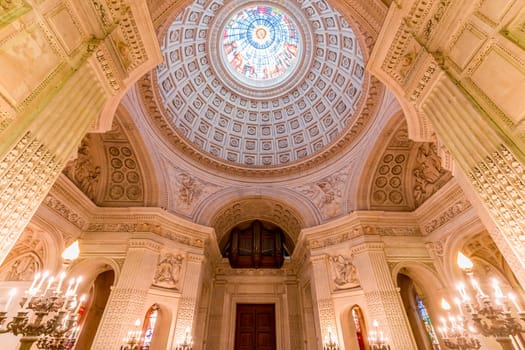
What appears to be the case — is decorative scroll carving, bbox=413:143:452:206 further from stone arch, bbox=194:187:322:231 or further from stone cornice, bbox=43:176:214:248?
stone cornice, bbox=43:176:214:248

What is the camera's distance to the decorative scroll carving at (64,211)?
8391 mm

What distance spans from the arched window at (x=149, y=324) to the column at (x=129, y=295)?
47.6 inches

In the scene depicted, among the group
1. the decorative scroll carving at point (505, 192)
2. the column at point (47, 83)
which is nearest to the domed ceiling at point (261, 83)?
the column at point (47, 83)

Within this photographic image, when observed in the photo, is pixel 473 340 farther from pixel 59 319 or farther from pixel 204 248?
pixel 204 248

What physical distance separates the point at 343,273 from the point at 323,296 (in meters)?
1.24

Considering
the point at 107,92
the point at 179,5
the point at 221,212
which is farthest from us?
the point at 221,212

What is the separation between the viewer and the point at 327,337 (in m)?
9.09

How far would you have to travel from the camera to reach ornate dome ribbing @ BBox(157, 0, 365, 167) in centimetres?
1249

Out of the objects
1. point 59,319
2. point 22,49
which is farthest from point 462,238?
point 22,49

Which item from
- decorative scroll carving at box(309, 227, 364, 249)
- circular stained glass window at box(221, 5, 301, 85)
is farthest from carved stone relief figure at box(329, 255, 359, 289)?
circular stained glass window at box(221, 5, 301, 85)

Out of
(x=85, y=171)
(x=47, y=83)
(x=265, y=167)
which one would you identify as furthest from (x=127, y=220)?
(x=47, y=83)

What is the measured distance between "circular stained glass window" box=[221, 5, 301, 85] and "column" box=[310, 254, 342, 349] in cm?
1157

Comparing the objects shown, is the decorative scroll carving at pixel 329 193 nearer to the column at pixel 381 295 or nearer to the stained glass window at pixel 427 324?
the column at pixel 381 295

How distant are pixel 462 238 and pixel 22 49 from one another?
1226 cm
